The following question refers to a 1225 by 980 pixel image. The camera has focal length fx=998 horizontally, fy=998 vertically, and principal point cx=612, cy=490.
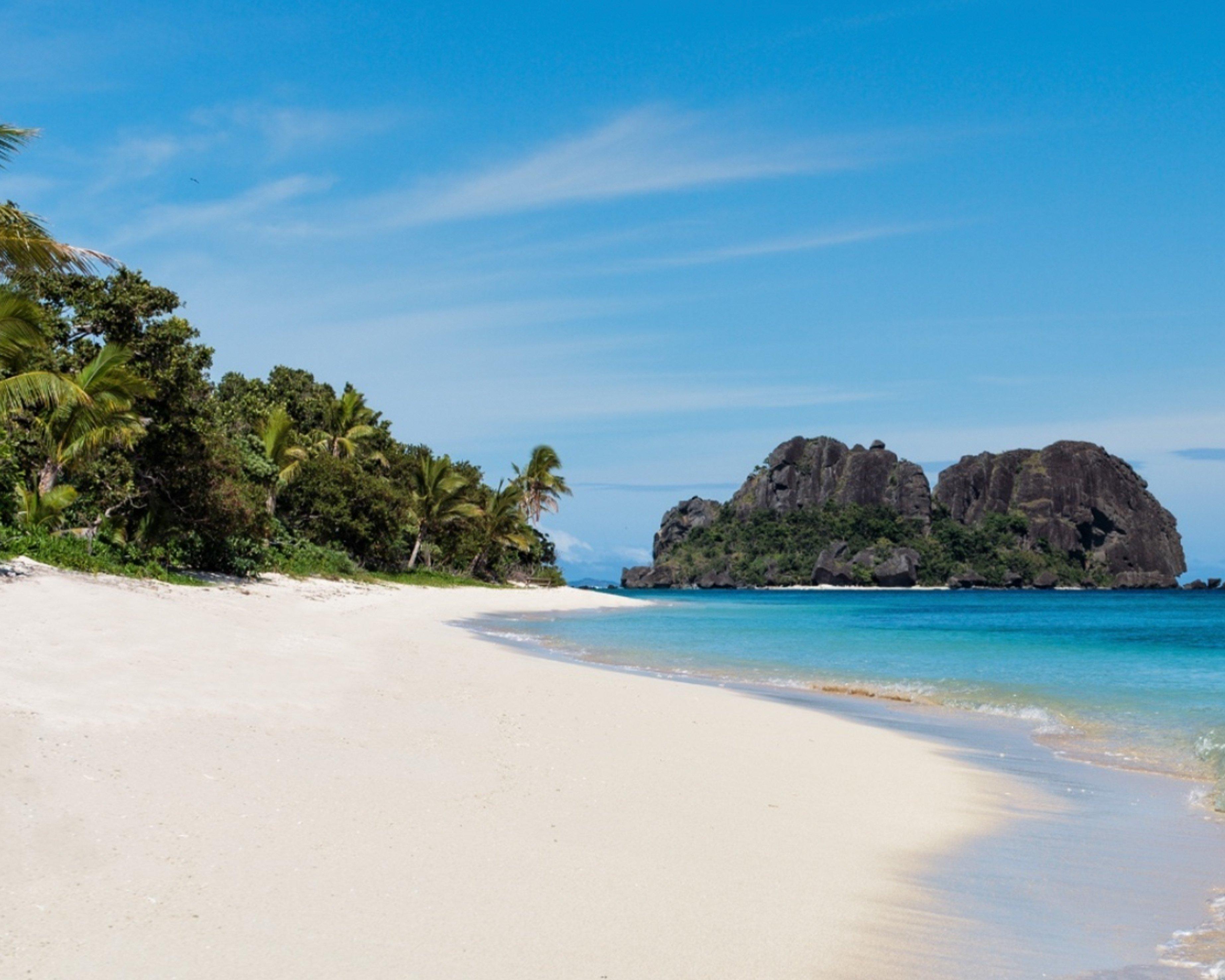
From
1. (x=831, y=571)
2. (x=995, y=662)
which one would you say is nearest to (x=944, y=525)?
(x=831, y=571)

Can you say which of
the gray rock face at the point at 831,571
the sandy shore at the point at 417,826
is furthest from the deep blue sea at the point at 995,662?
the gray rock face at the point at 831,571

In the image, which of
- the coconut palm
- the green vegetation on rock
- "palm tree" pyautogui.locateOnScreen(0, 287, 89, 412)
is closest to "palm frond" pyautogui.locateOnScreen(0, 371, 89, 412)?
"palm tree" pyautogui.locateOnScreen(0, 287, 89, 412)

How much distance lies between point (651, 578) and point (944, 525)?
4683 centimetres

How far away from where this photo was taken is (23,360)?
14648 mm

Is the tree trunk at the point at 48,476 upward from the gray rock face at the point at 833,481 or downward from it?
downward

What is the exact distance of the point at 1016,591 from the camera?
133 meters

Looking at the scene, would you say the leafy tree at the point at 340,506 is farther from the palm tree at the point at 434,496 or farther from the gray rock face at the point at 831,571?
the gray rock face at the point at 831,571

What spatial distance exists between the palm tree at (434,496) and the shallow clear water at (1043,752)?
1446cm

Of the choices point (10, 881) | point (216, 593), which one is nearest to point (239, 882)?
point (10, 881)

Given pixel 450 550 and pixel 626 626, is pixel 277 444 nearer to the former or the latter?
pixel 626 626

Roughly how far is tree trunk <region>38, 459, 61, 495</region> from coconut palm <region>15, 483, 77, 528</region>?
27 cm

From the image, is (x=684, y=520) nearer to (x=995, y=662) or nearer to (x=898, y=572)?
(x=898, y=572)

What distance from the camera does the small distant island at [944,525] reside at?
149 meters

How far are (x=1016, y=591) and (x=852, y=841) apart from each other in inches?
5440
